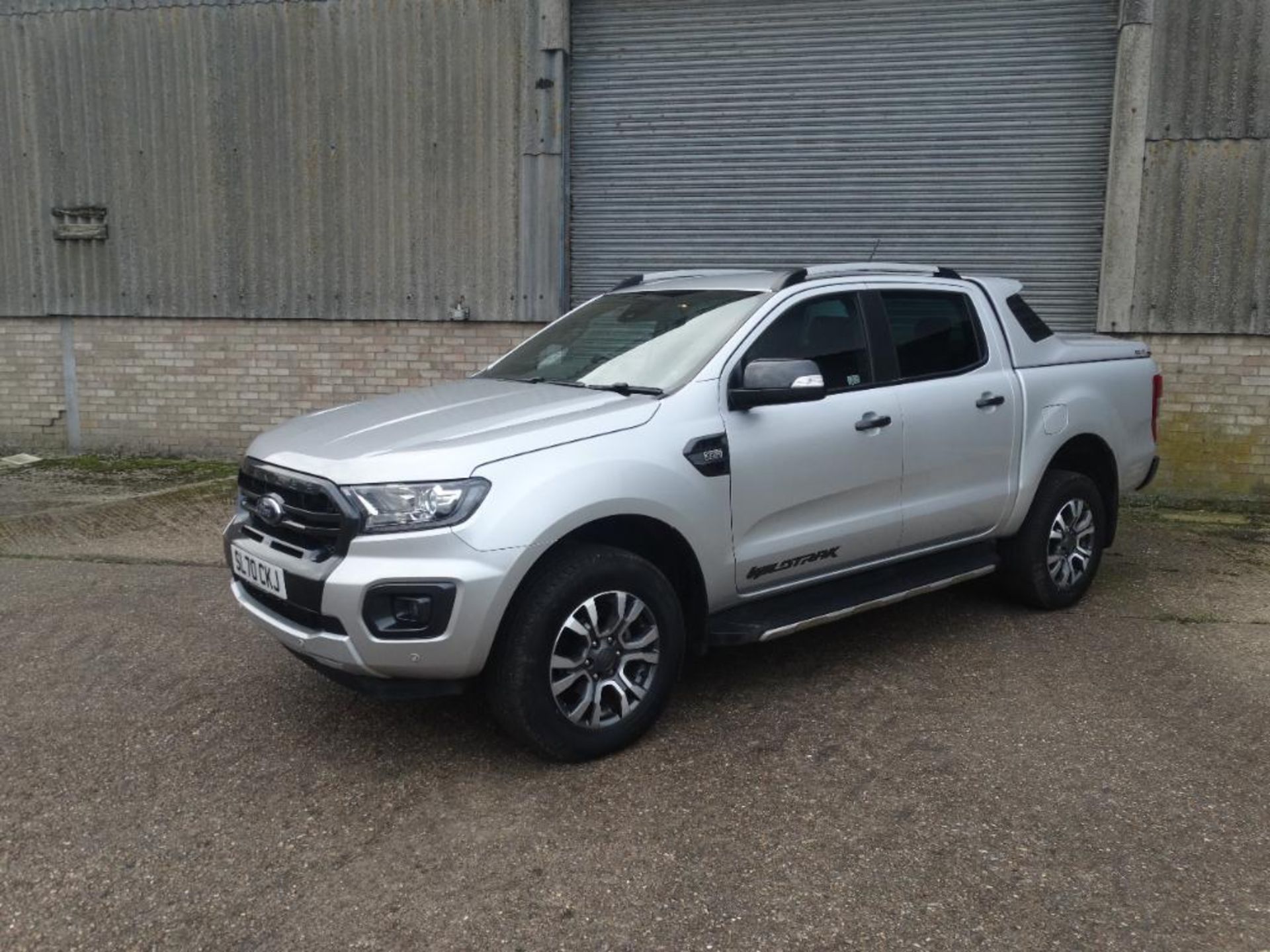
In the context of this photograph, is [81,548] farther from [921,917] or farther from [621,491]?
[921,917]

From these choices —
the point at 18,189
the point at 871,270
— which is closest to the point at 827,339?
the point at 871,270

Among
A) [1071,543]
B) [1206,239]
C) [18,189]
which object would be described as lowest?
[1071,543]

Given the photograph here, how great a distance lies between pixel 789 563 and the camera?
4.49 meters

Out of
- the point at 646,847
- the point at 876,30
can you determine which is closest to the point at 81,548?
the point at 646,847

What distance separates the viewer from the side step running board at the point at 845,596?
4277 millimetres

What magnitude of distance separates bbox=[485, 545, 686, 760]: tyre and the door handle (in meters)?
1.17

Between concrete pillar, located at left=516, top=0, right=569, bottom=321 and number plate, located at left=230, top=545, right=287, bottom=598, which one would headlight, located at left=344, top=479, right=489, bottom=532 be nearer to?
number plate, located at left=230, top=545, right=287, bottom=598

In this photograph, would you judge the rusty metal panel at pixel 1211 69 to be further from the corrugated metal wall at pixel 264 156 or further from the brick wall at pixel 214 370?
the brick wall at pixel 214 370

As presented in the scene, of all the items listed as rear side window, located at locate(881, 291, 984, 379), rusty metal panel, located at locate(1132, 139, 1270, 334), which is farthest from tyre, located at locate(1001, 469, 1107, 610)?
rusty metal panel, located at locate(1132, 139, 1270, 334)

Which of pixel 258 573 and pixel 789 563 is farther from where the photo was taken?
pixel 789 563

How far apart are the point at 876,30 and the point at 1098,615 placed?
5712 mm

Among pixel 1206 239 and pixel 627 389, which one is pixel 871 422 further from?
pixel 1206 239

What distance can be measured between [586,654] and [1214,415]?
23.3ft

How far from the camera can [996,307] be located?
18.3ft
